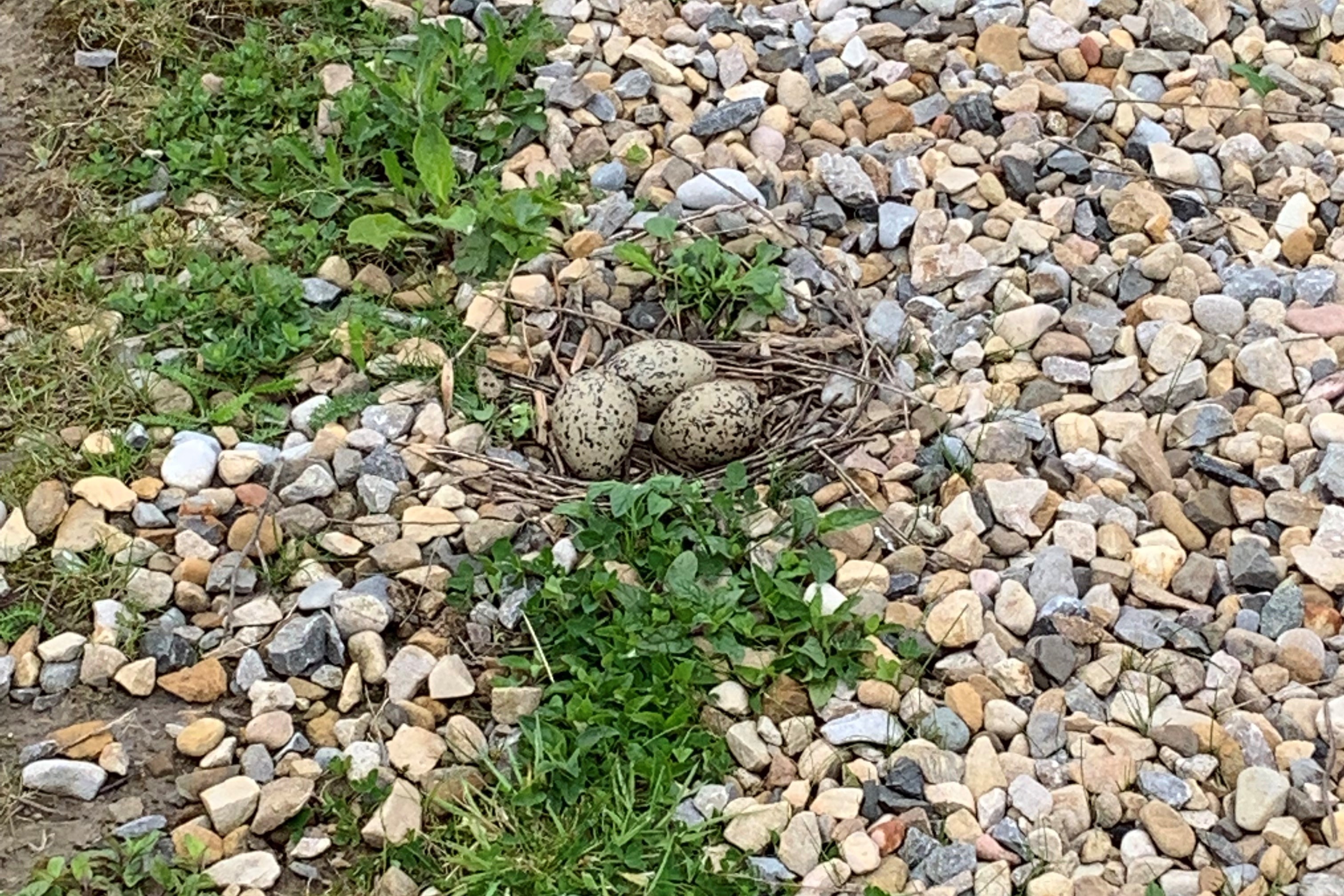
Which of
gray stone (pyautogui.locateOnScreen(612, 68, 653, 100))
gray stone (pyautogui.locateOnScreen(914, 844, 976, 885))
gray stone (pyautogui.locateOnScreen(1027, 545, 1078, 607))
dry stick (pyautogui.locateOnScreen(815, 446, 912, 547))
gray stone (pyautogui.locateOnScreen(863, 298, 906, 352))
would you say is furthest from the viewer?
gray stone (pyautogui.locateOnScreen(612, 68, 653, 100))

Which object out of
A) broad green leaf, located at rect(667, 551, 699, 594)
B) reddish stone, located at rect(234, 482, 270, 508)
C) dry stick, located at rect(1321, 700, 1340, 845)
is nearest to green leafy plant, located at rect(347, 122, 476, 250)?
reddish stone, located at rect(234, 482, 270, 508)

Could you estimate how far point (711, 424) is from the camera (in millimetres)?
3207

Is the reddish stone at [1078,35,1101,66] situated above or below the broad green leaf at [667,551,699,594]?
above

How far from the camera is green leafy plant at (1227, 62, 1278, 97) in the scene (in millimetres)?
3893

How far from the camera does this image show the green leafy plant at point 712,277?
3.43 metres

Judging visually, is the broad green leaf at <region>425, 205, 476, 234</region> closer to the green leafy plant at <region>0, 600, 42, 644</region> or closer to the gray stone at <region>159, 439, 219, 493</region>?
the gray stone at <region>159, 439, 219, 493</region>

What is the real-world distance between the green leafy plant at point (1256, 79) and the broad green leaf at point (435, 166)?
193 cm

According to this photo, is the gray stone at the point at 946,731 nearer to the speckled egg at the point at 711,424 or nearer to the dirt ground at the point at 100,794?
the speckled egg at the point at 711,424

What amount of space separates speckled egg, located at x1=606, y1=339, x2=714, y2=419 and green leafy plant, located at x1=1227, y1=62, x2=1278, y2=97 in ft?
5.25

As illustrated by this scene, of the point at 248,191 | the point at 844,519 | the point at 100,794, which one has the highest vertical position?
the point at 248,191

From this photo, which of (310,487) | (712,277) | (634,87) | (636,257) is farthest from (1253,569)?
(634,87)

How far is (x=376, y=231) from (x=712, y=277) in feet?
2.49

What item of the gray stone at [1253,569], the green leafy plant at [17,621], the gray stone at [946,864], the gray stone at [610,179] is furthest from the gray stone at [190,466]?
the gray stone at [1253,569]

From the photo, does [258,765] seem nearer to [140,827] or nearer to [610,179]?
[140,827]
